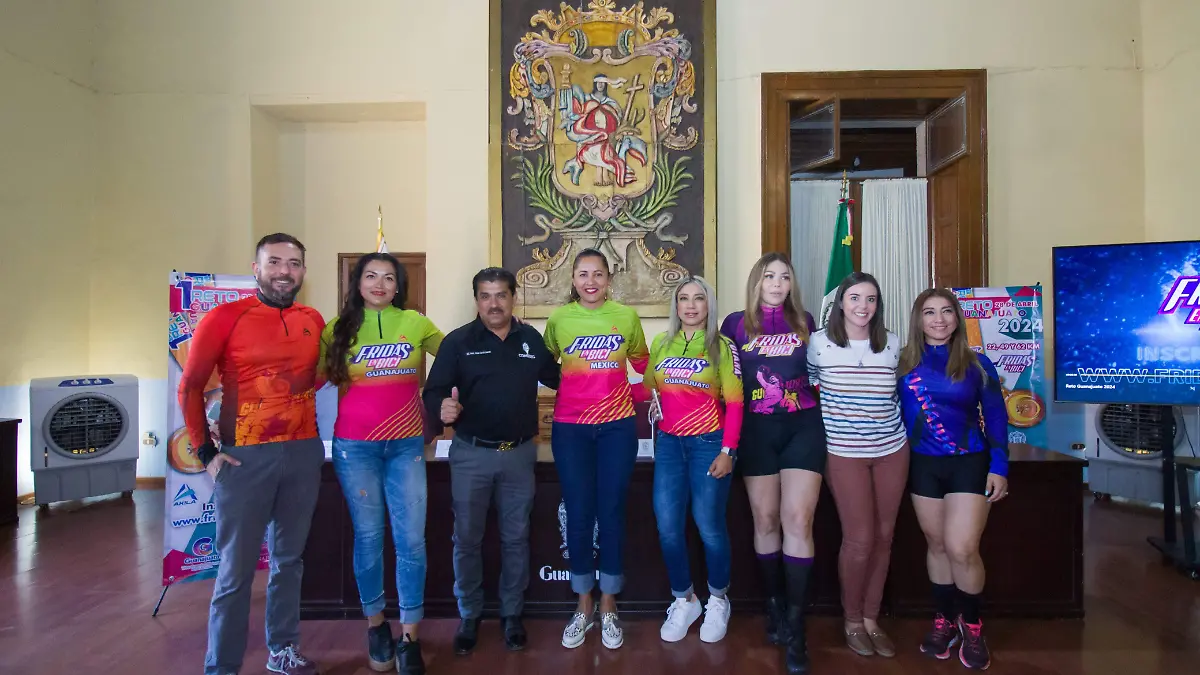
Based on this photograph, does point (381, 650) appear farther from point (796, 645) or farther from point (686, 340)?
point (686, 340)

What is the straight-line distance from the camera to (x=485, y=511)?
2475 mm

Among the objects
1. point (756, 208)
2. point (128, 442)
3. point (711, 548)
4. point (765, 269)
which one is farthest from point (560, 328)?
point (128, 442)

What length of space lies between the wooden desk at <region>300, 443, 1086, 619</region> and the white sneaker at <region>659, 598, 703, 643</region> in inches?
8.5

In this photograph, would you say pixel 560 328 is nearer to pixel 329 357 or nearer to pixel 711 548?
pixel 329 357

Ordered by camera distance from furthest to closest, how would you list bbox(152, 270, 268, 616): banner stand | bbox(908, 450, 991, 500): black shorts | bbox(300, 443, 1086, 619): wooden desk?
bbox(152, 270, 268, 616): banner stand < bbox(300, 443, 1086, 619): wooden desk < bbox(908, 450, 991, 500): black shorts

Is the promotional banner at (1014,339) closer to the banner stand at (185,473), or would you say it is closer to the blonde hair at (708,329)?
the blonde hair at (708,329)

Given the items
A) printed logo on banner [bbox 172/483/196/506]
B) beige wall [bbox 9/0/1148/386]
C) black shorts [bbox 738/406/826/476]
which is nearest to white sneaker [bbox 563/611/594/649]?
black shorts [bbox 738/406/826/476]

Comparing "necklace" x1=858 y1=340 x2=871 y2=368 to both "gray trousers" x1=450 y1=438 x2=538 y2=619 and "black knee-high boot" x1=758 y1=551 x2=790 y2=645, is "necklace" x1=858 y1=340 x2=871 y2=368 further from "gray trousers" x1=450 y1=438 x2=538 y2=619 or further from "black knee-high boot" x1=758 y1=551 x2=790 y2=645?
"gray trousers" x1=450 y1=438 x2=538 y2=619

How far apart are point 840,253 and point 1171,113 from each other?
2.70 m

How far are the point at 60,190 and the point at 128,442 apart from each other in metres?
2.23

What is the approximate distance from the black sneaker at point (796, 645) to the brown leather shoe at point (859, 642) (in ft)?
0.69

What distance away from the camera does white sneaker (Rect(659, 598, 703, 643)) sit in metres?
2.55

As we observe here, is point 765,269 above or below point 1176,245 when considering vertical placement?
below

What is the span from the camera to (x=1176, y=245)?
145 inches
